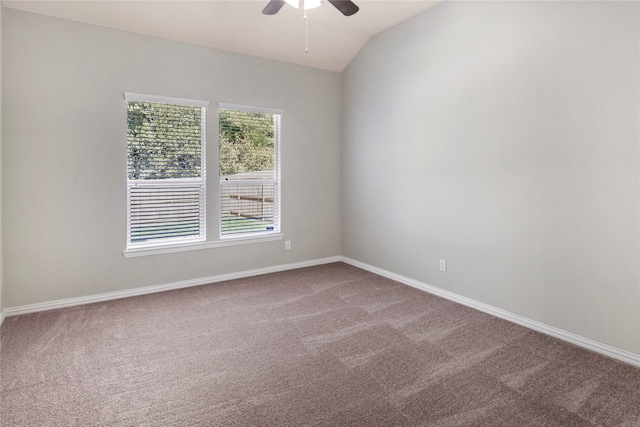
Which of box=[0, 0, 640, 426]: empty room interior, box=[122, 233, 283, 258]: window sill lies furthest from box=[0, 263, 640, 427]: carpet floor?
box=[122, 233, 283, 258]: window sill

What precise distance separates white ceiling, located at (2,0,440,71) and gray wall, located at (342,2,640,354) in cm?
35

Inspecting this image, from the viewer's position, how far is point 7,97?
10.2 feet

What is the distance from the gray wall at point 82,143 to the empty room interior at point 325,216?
0.02 metres

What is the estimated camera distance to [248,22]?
3.89 meters

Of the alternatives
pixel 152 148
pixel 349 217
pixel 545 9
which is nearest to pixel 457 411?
pixel 545 9

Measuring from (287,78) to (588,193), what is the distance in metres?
3.58

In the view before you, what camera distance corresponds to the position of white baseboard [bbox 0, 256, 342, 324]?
130 inches

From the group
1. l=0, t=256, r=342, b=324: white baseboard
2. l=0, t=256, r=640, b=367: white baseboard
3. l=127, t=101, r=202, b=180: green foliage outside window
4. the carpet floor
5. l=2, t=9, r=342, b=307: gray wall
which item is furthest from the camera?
l=127, t=101, r=202, b=180: green foliage outside window

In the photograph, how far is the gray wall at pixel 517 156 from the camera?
97.0 inches

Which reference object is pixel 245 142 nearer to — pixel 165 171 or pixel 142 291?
pixel 165 171

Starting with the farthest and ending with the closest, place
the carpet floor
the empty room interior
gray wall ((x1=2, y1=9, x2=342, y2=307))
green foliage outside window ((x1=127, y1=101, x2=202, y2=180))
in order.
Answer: green foliage outside window ((x1=127, y1=101, x2=202, y2=180)) < gray wall ((x1=2, y1=9, x2=342, y2=307)) < the empty room interior < the carpet floor

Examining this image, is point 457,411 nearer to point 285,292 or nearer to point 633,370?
point 633,370

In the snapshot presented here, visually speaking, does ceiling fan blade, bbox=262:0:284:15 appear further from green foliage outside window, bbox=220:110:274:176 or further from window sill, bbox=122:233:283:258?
window sill, bbox=122:233:283:258

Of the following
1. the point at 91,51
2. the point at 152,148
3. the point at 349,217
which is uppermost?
the point at 91,51
